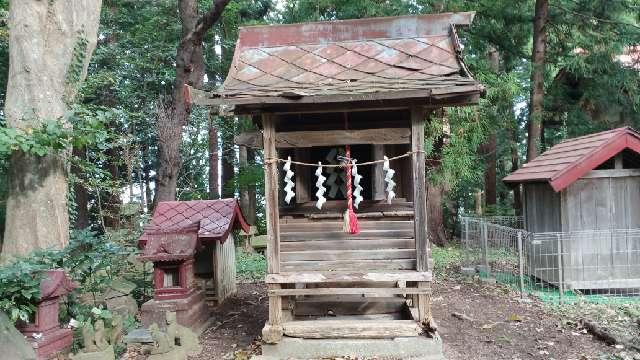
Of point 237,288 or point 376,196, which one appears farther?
point 237,288

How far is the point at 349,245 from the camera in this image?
7316 millimetres

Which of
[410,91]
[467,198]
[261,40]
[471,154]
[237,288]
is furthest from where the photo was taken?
[467,198]

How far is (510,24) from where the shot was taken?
16.2 metres

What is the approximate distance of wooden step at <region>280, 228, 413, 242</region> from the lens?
7352 millimetres

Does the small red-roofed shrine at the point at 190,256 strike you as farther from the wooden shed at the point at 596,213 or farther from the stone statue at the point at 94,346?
the wooden shed at the point at 596,213

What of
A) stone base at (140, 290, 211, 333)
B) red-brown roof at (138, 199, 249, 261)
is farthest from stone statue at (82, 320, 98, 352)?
red-brown roof at (138, 199, 249, 261)

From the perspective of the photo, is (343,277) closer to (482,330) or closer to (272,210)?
(272,210)

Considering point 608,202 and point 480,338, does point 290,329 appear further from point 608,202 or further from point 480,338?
point 608,202

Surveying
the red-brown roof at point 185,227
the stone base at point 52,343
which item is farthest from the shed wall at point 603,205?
the stone base at point 52,343

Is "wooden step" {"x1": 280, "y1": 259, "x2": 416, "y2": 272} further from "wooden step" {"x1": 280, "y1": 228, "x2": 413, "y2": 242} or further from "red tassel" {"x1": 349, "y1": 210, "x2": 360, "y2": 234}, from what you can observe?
"red tassel" {"x1": 349, "y1": 210, "x2": 360, "y2": 234}

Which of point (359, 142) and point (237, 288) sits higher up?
point (359, 142)

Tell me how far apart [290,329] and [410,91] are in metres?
3.96

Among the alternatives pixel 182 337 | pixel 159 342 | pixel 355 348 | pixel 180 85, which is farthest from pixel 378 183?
pixel 180 85

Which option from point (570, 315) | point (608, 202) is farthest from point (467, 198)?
point (570, 315)
